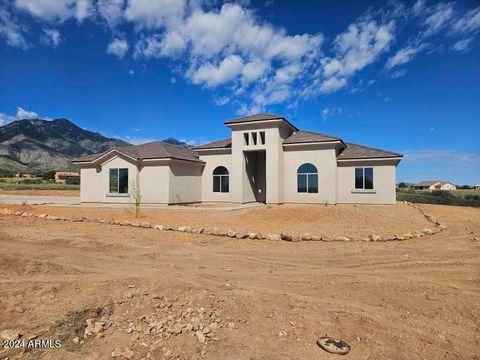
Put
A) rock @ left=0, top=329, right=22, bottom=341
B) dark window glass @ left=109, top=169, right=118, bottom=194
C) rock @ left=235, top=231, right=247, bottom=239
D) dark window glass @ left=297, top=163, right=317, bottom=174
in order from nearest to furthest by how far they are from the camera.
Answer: rock @ left=0, top=329, right=22, bottom=341, rock @ left=235, top=231, right=247, bottom=239, dark window glass @ left=297, top=163, right=317, bottom=174, dark window glass @ left=109, top=169, right=118, bottom=194

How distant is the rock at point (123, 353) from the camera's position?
11.4ft

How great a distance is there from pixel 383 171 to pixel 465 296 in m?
15.7

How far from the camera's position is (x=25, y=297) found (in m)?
4.76

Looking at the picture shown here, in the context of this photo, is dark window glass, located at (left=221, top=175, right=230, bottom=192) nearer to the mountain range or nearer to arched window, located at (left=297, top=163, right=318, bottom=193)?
arched window, located at (left=297, top=163, right=318, bottom=193)

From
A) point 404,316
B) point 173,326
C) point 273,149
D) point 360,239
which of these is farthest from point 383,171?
point 173,326

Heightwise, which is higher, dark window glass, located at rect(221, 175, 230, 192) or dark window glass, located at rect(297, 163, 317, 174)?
dark window glass, located at rect(297, 163, 317, 174)

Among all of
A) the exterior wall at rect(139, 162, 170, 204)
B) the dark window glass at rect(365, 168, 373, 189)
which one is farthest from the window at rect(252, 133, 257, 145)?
the dark window glass at rect(365, 168, 373, 189)

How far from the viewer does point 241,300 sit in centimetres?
488

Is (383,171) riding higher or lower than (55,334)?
higher

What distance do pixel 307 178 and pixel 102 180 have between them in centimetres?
1440

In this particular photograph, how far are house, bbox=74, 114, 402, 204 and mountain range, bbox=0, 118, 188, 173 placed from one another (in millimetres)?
62755

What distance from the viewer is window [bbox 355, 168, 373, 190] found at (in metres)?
20.1

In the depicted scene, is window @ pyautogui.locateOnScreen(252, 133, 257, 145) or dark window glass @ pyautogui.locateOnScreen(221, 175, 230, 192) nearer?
window @ pyautogui.locateOnScreen(252, 133, 257, 145)

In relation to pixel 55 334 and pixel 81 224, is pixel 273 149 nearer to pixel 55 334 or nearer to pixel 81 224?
pixel 81 224
